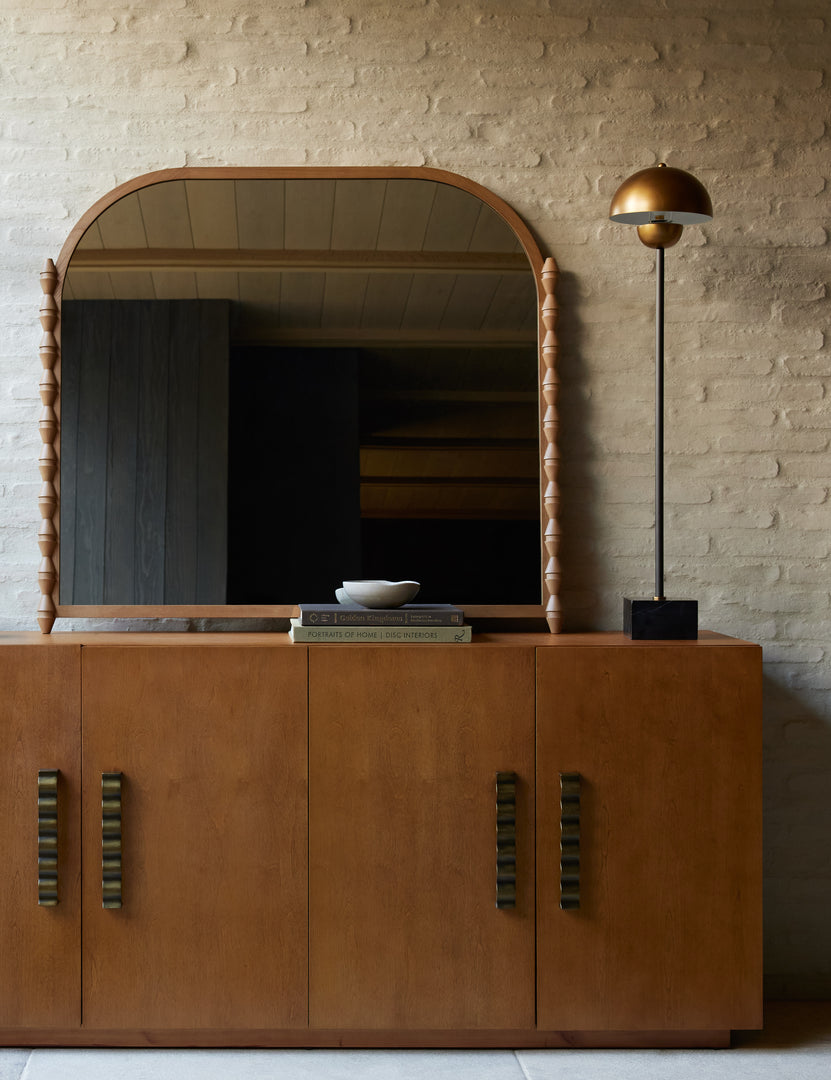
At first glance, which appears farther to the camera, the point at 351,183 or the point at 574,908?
the point at 351,183

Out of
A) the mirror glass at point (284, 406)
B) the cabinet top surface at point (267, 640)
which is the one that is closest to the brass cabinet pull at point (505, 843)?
the cabinet top surface at point (267, 640)

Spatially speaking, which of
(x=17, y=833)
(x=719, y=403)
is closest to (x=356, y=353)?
(x=719, y=403)

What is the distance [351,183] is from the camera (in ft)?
8.33

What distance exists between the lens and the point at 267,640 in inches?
89.4

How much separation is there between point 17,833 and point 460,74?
218 cm

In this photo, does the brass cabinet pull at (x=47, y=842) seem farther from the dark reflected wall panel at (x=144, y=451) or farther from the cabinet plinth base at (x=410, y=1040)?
the dark reflected wall panel at (x=144, y=451)

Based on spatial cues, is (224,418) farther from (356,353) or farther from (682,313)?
(682,313)

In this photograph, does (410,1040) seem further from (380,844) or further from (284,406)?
(284,406)

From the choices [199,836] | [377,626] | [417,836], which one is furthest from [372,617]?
[199,836]

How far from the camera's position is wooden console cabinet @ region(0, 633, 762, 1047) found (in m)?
2.14

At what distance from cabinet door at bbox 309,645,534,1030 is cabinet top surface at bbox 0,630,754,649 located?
50mm

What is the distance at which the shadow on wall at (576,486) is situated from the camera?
2598 millimetres

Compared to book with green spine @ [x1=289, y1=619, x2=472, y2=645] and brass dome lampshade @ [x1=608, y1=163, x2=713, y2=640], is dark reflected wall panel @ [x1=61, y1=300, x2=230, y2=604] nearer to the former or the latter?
book with green spine @ [x1=289, y1=619, x2=472, y2=645]

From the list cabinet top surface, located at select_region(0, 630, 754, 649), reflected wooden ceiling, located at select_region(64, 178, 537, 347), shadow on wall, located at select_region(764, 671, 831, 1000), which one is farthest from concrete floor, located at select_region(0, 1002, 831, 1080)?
reflected wooden ceiling, located at select_region(64, 178, 537, 347)
